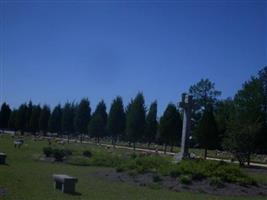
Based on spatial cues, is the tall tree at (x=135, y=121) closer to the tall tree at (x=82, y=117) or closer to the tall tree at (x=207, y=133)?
the tall tree at (x=207, y=133)

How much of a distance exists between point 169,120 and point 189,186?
37.4m

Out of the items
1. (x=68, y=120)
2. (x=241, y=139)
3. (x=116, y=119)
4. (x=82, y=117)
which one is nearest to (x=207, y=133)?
(x=241, y=139)

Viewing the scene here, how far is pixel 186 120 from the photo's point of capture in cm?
3017

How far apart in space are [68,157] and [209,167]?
45.9 ft

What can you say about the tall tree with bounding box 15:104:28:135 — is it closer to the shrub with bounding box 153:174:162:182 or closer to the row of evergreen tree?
the row of evergreen tree

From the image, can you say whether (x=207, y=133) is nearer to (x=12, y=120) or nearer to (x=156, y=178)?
(x=156, y=178)

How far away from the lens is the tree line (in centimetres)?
4089

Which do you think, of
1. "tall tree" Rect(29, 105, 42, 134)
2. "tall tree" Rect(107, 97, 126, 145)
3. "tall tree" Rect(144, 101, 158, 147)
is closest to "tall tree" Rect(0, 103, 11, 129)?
"tall tree" Rect(29, 105, 42, 134)

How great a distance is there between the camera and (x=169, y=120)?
187 ft

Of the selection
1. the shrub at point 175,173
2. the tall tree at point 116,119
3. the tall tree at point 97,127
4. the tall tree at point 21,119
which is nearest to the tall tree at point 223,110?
the tall tree at point 116,119

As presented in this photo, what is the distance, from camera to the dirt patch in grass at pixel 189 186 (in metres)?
19.0

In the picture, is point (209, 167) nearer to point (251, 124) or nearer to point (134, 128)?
point (251, 124)

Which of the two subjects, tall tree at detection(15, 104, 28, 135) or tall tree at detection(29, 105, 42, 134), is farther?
tall tree at detection(15, 104, 28, 135)

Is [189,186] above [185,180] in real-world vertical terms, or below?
below
